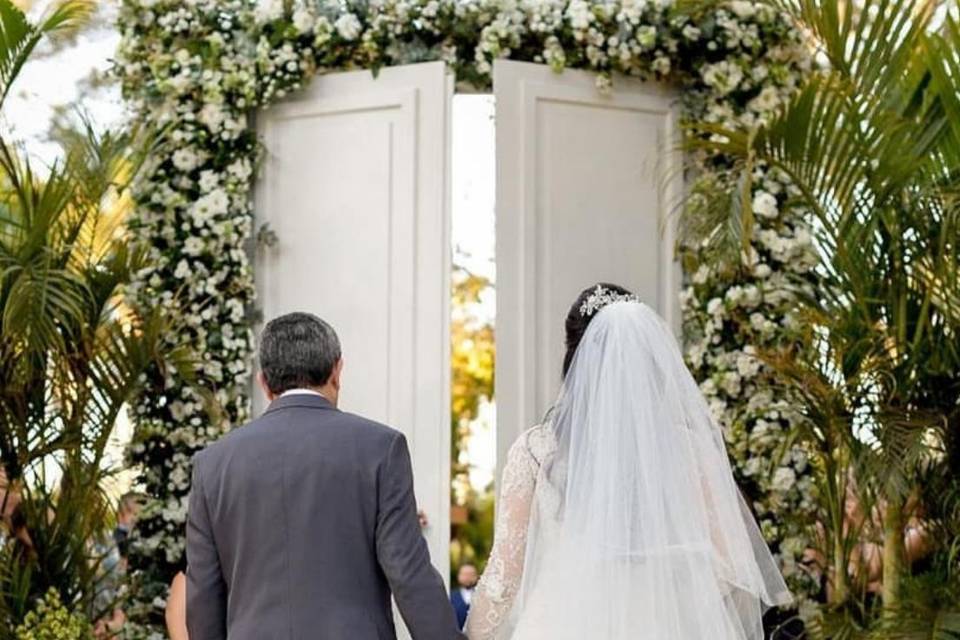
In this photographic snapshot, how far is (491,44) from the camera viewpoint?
24.4 ft

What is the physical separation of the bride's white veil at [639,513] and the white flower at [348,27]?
307 centimetres

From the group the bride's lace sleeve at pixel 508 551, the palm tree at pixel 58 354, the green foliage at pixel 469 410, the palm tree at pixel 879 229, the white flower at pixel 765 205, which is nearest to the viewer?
the bride's lace sleeve at pixel 508 551

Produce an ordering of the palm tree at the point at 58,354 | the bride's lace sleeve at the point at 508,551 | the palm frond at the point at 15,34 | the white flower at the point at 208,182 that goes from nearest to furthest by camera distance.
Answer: the bride's lace sleeve at the point at 508,551 → the palm tree at the point at 58,354 → the palm frond at the point at 15,34 → the white flower at the point at 208,182

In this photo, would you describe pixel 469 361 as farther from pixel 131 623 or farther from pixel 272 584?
pixel 272 584

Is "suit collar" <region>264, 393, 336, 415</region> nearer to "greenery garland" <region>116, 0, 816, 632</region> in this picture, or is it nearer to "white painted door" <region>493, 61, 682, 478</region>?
"white painted door" <region>493, 61, 682, 478</region>

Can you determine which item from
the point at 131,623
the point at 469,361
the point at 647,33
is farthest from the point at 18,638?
the point at 469,361

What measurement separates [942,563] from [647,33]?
2627mm

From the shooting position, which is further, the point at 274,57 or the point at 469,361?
the point at 469,361

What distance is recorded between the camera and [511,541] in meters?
4.75

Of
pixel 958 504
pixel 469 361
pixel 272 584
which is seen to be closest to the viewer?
pixel 272 584

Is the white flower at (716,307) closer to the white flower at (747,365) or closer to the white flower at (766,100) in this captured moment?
the white flower at (747,365)

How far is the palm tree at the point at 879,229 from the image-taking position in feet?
20.5

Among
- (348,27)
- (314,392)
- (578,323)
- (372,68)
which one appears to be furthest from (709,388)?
(314,392)

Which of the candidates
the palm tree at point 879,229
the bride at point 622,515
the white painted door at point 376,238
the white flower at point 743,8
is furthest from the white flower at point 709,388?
the bride at point 622,515
